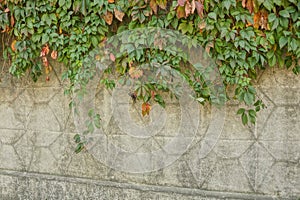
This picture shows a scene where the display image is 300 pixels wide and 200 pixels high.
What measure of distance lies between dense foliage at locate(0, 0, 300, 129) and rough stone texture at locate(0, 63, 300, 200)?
0.40ft

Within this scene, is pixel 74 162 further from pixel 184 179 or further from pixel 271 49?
pixel 271 49

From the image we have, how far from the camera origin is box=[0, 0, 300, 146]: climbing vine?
6.00ft

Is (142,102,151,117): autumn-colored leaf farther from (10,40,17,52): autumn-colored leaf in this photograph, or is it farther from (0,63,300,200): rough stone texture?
(10,40,17,52): autumn-colored leaf

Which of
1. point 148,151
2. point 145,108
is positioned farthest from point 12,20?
point 148,151

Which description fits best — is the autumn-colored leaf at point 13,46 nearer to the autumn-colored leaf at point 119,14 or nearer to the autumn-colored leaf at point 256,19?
the autumn-colored leaf at point 119,14

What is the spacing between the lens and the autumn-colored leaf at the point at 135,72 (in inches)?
81.7

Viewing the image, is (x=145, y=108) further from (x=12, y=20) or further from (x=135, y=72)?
(x=12, y=20)

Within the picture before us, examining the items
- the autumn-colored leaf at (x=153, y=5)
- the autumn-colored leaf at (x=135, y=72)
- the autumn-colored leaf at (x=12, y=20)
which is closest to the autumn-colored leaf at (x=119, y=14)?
the autumn-colored leaf at (x=153, y=5)

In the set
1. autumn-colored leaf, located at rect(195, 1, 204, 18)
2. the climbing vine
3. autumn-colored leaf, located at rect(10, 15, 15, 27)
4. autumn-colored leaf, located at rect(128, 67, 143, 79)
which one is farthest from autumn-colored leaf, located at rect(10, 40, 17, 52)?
autumn-colored leaf, located at rect(195, 1, 204, 18)

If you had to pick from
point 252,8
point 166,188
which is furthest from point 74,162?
point 252,8

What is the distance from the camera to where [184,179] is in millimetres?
2148

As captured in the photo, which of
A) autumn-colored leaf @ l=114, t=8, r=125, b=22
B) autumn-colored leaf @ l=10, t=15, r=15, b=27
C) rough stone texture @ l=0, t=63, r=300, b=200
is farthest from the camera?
autumn-colored leaf @ l=10, t=15, r=15, b=27

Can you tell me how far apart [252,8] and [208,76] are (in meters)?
0.47

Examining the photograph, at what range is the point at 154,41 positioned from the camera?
201cm
